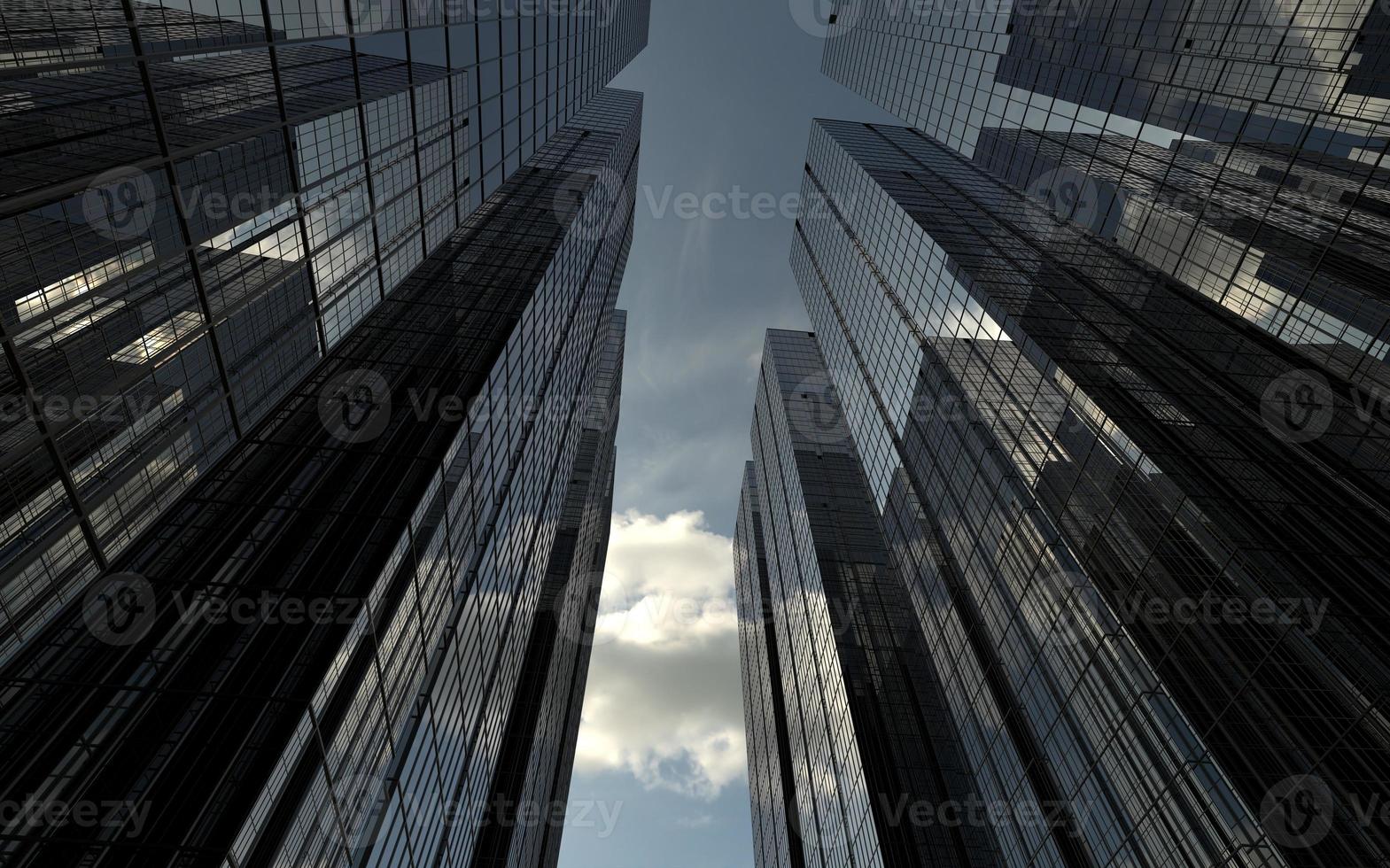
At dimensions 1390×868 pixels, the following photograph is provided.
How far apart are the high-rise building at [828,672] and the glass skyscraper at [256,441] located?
1241 inches

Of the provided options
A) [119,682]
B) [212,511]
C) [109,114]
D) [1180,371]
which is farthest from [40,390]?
[1180,371]

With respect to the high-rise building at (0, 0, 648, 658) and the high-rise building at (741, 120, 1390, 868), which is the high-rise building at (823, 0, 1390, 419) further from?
the high-rise building at (0, 0, 648, 658)

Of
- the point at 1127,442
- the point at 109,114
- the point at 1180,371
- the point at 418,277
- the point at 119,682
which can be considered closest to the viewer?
the point at 109,114

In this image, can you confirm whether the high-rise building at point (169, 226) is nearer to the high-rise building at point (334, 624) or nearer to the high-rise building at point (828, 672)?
the high-rise building at point (334, 624)

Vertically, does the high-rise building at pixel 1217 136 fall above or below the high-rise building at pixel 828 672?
above

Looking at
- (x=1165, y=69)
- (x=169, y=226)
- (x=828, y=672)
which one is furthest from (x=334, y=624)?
(x=828, y=672)

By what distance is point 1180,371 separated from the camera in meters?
34.3

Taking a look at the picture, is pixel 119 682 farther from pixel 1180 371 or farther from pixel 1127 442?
pixel 1180 371

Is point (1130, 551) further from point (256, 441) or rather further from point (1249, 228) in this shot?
point (256, 441)

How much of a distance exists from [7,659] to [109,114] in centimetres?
1355

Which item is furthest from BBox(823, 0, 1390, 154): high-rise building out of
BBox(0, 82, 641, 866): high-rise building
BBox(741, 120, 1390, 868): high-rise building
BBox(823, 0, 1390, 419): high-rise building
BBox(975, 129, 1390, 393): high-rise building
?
BBox(0, 82, 641, 866): high-rise building

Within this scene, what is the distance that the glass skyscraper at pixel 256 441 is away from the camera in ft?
41.1

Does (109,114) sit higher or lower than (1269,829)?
higher

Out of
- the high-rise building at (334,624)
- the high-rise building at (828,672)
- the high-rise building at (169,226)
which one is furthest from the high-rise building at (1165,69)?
the high-rise building at (828,672)
